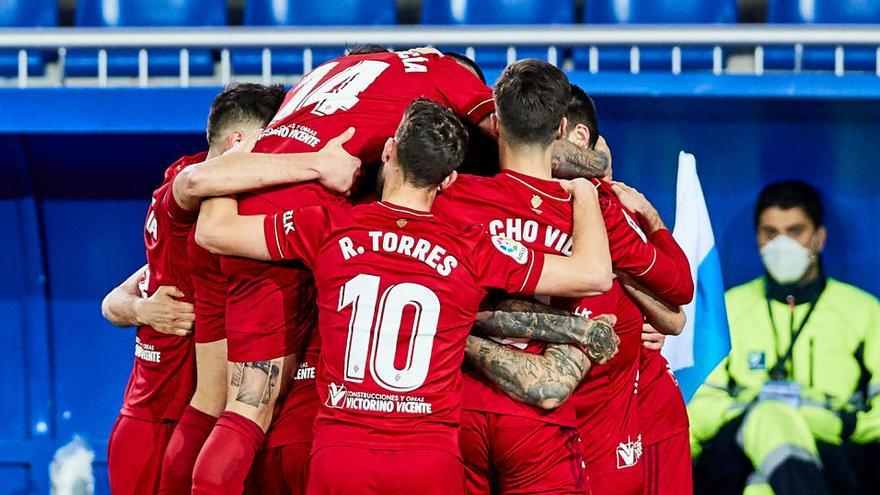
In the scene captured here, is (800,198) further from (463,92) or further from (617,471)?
(463,92)

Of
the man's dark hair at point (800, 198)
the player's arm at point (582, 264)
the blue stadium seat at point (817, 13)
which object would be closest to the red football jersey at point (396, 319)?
the player's arm at point (582, 264)

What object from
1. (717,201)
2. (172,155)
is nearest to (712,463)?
(717,201)

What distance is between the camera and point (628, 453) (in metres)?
4.75

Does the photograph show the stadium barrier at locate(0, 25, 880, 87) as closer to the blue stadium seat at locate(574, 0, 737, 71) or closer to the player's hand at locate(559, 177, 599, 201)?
the blue stadium seat at locate(574, 0, 737, 71)

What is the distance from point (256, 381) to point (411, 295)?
0.76m

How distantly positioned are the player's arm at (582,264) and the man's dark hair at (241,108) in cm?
137

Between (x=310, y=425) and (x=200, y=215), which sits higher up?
(x=200, y=215)

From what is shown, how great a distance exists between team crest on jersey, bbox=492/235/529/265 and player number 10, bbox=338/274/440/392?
0.29 meters

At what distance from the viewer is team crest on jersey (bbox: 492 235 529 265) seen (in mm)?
4090

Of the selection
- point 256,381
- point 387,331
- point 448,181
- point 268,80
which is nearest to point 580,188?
point 448,181

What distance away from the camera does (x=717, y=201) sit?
21.2ft

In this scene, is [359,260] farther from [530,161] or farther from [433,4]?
[433,4]

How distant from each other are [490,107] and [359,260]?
36.5 inches

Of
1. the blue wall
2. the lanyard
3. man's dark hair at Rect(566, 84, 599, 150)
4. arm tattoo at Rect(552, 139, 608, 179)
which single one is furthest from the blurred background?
arm tattoo at Rect(552, 139, 608, 179)
